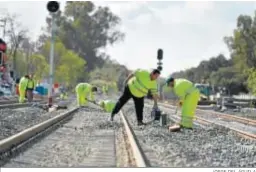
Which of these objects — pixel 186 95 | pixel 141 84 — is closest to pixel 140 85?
pixel 141 84

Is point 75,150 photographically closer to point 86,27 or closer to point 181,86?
point 181,86

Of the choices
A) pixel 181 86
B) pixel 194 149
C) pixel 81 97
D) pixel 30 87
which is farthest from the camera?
pixel 30 87

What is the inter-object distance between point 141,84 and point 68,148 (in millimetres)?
4982

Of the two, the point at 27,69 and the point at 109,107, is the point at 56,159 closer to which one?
the point at 109,107

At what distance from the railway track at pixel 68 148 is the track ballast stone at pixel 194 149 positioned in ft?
1.22

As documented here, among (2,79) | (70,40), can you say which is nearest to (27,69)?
(70,40)

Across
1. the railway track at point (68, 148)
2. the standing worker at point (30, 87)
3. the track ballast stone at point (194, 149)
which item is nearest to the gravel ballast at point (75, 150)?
the railway track at point (68, 148)

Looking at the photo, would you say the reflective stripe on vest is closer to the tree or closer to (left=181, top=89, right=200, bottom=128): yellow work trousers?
(left=181, top=89, right=200, bottom=128): yellow work trousers

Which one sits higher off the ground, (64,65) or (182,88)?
(64,65)

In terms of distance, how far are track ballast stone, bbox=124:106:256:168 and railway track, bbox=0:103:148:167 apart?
373 millimetres

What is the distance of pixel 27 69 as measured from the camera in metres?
78.3

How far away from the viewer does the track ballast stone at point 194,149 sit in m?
9.07

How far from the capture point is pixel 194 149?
1083cm

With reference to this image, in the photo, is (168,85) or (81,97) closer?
(168,85)
